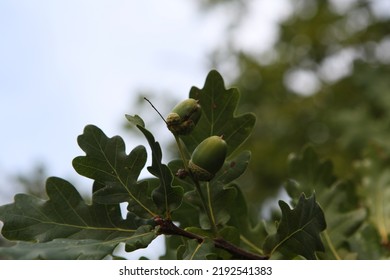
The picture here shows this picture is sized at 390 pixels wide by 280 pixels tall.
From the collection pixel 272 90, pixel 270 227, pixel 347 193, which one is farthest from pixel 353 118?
pixel 270 227

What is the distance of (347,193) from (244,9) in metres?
3.16

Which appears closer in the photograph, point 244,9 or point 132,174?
point 132,174

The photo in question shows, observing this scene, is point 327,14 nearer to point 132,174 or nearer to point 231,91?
point 231,91

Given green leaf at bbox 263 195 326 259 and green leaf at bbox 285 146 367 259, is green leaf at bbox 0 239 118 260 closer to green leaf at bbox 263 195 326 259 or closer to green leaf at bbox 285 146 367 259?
green leaf at bbox 263 195 326 259

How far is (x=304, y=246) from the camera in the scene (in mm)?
1172

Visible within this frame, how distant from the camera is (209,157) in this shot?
1100mm

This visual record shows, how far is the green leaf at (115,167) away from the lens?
1152 mm

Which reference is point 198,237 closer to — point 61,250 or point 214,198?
point 214,198

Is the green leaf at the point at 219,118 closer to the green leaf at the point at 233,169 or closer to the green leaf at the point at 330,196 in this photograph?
the green leaf at the point at 233,169

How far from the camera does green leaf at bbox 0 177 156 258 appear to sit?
1.14 metres

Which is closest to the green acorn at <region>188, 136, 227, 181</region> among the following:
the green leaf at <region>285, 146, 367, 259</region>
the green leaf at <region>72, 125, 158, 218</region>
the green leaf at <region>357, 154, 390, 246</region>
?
the green leaf at <region>72, 125, 158, 218</region>

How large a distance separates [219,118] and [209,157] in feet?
0.73

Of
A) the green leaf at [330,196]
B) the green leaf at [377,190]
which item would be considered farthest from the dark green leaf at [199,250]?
the green leaf at [377,190]

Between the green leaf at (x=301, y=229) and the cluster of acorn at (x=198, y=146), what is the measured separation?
139mm
